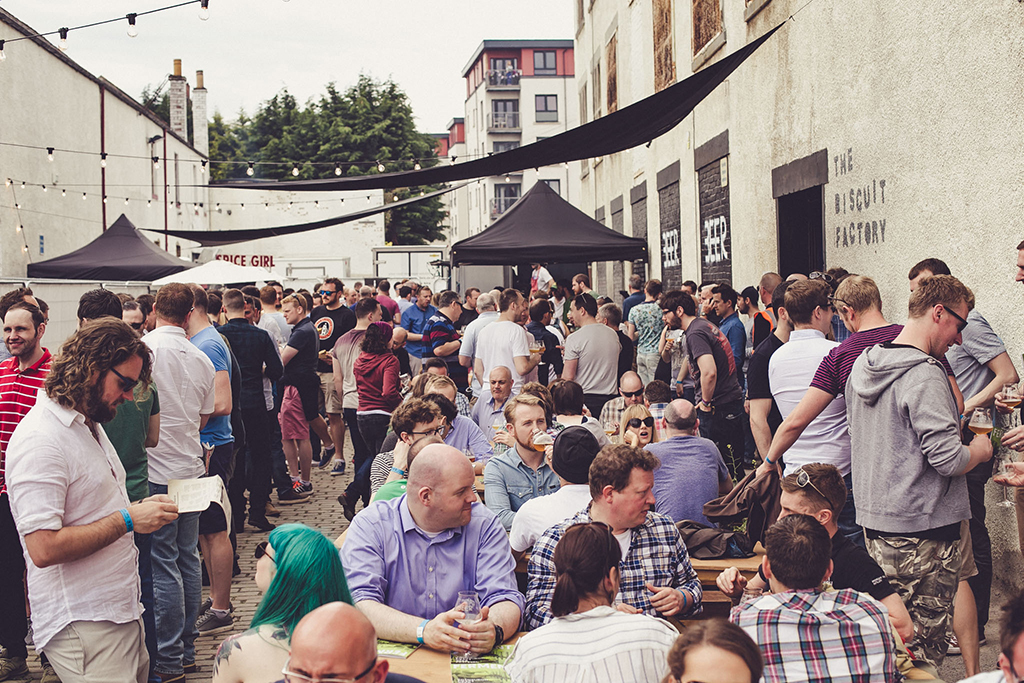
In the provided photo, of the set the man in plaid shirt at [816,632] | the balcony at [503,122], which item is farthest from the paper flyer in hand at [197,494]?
the balcony at [503,122]

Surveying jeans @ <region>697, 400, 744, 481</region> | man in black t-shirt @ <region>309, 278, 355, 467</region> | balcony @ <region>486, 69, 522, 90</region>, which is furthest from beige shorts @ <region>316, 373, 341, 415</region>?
balcony @ <region>486, 69, 522, 90</region>

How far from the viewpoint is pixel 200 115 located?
135 ft

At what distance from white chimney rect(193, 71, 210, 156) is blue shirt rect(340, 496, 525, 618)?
131ft

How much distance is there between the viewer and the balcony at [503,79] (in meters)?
59.9

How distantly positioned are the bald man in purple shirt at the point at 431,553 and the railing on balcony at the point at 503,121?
5769 cm

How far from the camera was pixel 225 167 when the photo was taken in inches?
2408

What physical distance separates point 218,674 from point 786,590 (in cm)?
170

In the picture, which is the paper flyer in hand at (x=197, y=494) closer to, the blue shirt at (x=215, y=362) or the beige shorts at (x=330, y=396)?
the blue shirt at (x=215, y=362)

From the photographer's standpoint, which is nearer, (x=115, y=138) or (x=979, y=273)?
(x=979, y=273)

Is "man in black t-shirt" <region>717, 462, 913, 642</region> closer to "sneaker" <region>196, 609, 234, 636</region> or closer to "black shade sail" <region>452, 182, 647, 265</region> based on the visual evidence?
"sneaker" <region>196, 609, 234, 636</region>

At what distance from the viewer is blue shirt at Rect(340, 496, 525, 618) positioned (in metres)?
3.54

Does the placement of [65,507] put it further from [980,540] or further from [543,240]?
[543,240]

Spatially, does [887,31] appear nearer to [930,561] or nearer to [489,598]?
[930,561]

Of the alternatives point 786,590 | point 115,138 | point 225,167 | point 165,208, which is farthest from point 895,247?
point 225,167
